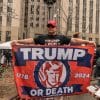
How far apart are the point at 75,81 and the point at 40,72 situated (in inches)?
24.3

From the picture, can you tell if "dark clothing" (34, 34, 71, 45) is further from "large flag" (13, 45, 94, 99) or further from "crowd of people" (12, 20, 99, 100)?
"large flag" (13, 45, 94, 99)

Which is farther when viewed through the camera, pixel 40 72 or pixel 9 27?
pixel 9 27

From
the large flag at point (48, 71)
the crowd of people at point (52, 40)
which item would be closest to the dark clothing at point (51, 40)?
the crowd of people at point (52, 40)

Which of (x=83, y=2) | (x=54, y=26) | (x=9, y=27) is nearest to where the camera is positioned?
Result: (x=54, y=26)

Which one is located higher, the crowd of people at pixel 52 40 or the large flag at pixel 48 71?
the crowd of people at pixel 52 40

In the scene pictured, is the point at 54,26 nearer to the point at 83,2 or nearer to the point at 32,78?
the point at 32,78

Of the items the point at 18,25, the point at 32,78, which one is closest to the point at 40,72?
the point at 32,78

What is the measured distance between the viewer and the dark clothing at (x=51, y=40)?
25.3 feet

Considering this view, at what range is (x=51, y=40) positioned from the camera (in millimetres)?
7730

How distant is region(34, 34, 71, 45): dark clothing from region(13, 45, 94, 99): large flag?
0.34 feet

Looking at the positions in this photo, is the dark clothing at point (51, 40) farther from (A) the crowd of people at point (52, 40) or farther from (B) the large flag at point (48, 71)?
(B) the large flag at point (48, 71)

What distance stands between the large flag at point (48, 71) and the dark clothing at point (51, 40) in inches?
4.0

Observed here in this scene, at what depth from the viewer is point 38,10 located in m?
121

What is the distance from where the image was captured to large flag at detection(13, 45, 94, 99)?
7664mm
